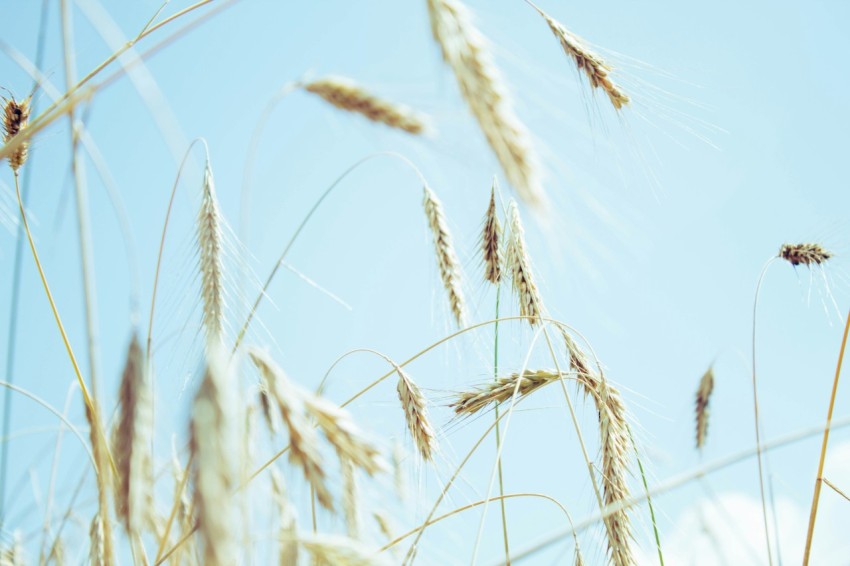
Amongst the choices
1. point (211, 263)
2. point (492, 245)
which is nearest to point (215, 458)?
point (211, 263)

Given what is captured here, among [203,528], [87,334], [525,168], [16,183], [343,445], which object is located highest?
[16,183]

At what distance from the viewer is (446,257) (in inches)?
86.0

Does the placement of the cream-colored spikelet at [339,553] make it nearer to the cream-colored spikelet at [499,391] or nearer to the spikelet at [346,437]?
the spikelet at [346,437]

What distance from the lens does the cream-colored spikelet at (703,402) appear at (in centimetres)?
274

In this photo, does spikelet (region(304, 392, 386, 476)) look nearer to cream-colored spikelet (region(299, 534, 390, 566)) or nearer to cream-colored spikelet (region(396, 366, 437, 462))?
cream-colored spikelet (region(299, 534, 390, 566))

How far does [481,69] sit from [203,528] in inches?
35.2

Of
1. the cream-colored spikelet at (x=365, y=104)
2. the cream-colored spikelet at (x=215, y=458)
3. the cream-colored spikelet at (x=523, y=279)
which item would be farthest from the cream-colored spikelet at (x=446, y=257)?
the cream-colored spikelet at (x=215, y=458)

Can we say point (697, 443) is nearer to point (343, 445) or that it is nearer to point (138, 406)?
point (343, 445)

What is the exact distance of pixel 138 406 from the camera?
1008mm

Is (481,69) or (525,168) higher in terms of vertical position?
(481,69)

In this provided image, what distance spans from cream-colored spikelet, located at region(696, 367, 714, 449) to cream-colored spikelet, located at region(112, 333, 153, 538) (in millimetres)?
2275

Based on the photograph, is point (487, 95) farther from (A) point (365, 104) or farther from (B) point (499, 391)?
(B) point (499, 391)

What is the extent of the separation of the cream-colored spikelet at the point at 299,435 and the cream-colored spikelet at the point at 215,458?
115 mm

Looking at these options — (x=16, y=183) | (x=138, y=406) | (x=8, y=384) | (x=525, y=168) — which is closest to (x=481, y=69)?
(x=525, y=168)
